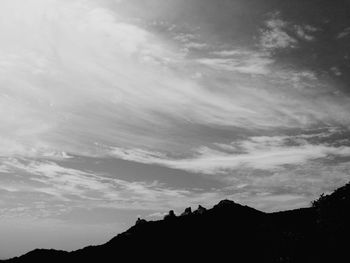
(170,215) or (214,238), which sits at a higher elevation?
(170,215)

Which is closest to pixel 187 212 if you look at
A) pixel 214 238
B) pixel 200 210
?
pixel 200 210

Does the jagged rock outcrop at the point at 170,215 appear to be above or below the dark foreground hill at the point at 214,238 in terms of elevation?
above

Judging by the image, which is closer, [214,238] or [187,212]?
[214,238]

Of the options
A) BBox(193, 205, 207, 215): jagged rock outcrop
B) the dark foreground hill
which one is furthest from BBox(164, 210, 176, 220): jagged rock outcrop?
BBox(193, 205, 207, 215): jagged rock outcrop

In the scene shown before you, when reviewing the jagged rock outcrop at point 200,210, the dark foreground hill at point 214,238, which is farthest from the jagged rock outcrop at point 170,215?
the jagged rock outcrop at point 200,210

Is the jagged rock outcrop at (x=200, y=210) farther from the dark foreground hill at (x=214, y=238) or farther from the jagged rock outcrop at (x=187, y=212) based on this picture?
the jagged rock outcrop at (x=187, y=212)

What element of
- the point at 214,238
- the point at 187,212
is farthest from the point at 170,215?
the point at 214,238

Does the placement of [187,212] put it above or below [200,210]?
below

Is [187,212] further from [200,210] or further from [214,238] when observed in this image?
[214,238]

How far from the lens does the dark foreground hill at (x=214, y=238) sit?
8231cm

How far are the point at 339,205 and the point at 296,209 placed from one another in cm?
5148

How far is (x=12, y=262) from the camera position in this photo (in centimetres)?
9919

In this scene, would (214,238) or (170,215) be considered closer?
(214,238)

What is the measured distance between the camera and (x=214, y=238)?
348 feet
